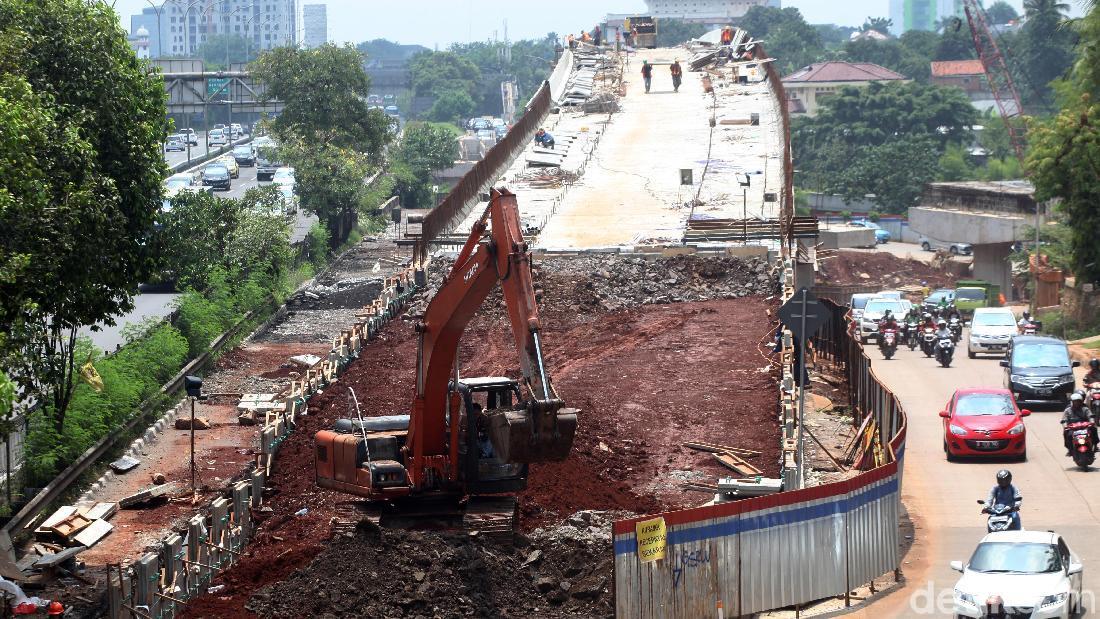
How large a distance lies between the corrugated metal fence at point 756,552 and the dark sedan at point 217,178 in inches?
3096

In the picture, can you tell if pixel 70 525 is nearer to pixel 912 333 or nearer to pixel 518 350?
pixel 518 350

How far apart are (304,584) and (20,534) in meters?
9.29

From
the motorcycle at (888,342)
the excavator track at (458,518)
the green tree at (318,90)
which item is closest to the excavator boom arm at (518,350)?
the excavator track at (458,518)

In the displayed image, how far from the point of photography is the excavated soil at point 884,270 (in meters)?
86.7

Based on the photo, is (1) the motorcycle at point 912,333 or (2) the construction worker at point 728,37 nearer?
(1) the motorcycle at point 912,333

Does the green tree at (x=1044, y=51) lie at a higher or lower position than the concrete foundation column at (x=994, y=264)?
higher

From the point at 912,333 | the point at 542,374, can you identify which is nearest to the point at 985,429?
the point at 542,374

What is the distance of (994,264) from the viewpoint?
284 ft

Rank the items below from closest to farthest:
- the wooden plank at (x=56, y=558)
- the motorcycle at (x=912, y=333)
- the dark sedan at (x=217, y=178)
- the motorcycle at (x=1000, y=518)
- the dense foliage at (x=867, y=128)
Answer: the motorcycle at (x=1000, y=518)
the wooden plank at (x=56, y=558)
the motorcycle at (x=912, y=333)
the dark sedan at (x=217, y=178)
the dense foliage at (x=867, y=128)

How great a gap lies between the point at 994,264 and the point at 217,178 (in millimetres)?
44525

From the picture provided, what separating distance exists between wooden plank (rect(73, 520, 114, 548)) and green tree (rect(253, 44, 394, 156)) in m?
46.7

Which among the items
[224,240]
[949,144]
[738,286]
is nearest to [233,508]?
[738,286]

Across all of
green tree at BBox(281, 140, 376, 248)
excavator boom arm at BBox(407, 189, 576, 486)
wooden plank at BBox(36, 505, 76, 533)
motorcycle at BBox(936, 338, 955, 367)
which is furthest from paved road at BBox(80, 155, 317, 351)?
motorcycle at BBox(936, 338, 955, 367)

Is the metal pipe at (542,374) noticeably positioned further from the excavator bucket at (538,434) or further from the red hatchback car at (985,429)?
the red hatchback car at (985,429)
